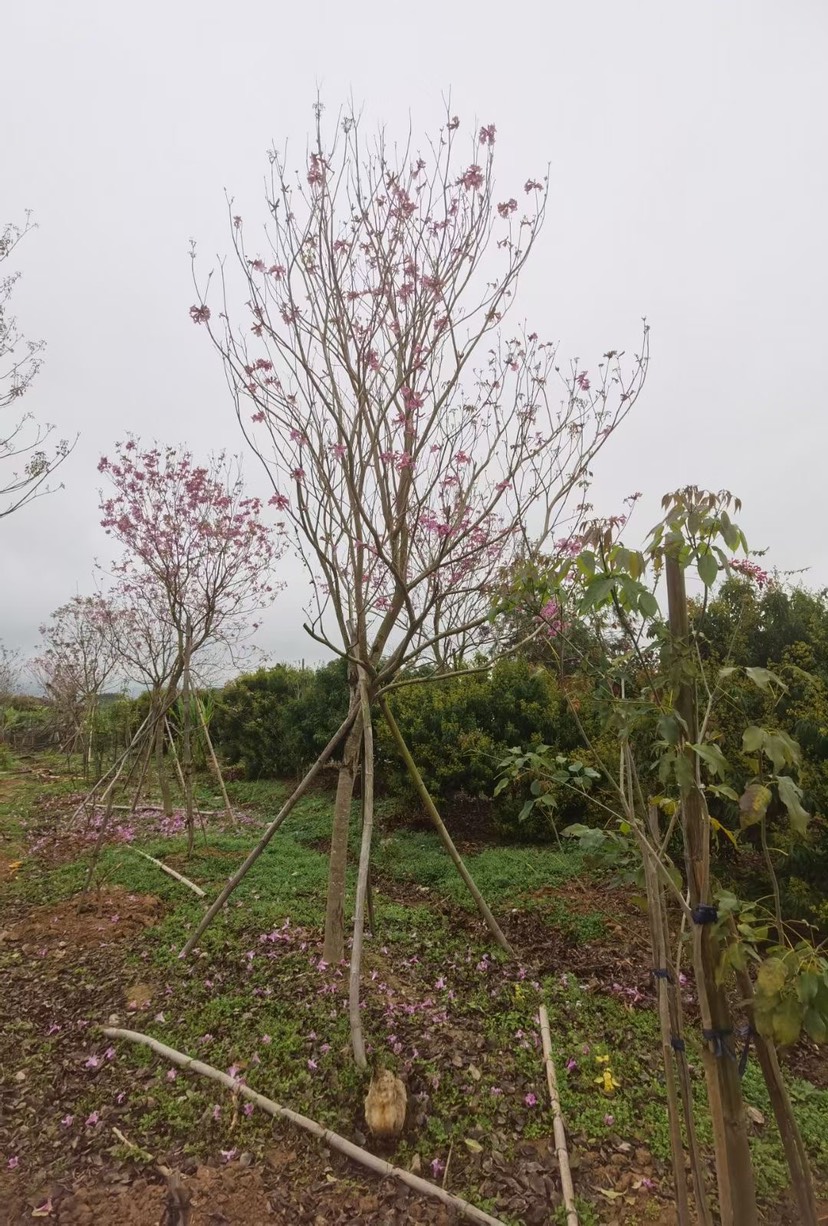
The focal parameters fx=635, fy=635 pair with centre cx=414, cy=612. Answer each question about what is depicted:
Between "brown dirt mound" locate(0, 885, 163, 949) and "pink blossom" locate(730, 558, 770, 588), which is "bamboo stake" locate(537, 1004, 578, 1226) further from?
Result: "brown dirt mound" locate(0, 885, 163, 949)

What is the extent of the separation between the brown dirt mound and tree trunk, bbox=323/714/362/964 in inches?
59.4

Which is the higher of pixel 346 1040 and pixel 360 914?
pixel 360 914

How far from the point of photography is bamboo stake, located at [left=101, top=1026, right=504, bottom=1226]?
2.03 meters

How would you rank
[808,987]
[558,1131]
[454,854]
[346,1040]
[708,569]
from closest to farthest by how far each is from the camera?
1. [808,987]
2. [708,569]
3. [558,1131]
4. [346,1040]
5. [454,854]

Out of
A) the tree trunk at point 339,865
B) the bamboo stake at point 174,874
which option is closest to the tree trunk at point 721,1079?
the tree trunk at point 339,865

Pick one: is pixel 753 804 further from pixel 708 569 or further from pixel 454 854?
pixel 454 854

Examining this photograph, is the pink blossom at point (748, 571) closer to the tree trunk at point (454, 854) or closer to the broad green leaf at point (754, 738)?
the broad green leaf at point (754, 738)

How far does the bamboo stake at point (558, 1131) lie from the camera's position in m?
2.01

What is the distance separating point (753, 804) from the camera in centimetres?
121

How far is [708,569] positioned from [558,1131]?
216cm

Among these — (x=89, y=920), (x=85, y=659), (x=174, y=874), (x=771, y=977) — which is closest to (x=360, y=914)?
(x=771, y=977)

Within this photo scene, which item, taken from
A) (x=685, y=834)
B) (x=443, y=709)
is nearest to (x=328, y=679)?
(x=443, y=709)

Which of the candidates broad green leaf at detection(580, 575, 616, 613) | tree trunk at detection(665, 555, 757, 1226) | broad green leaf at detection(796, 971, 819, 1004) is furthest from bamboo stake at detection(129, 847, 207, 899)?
broad green leaf at detection(796, 971, 819, 1004)

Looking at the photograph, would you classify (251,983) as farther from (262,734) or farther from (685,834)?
(262,734)
